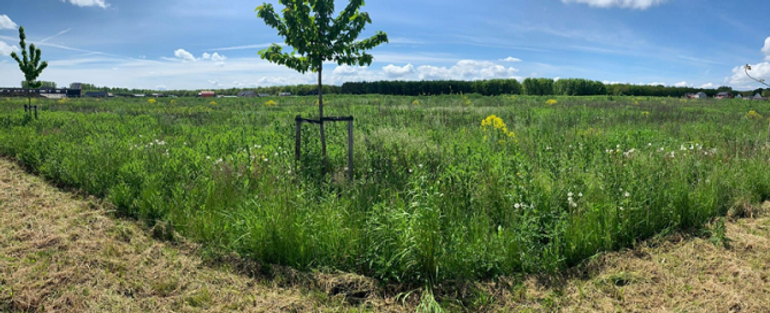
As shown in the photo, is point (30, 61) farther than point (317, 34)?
Yes

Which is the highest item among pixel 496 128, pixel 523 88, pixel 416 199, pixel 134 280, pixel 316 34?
pixel 523 88

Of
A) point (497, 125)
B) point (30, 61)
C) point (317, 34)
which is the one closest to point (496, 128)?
point (497, 125)

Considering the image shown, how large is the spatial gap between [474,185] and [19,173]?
891 centimetres

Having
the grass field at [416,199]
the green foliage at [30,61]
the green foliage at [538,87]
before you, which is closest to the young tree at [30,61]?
the green foliage at [30,61]

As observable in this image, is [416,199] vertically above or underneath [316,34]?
underneath

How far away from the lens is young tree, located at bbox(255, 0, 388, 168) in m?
6.04

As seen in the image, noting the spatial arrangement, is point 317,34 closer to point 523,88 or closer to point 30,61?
point 30,61

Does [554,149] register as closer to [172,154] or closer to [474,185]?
[474,185]

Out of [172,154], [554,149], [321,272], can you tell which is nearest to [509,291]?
[321,272]

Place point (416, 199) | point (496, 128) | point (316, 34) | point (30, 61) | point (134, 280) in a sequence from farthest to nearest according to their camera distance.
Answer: point (30, 61)
point (496, 128)
point (316, 34)
point (416, 199)
point (134, 280)

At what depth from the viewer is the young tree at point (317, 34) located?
6.04 m

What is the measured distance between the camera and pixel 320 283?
12.3 ft

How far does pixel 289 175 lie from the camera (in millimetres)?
5559

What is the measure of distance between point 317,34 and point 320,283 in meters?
3.90
